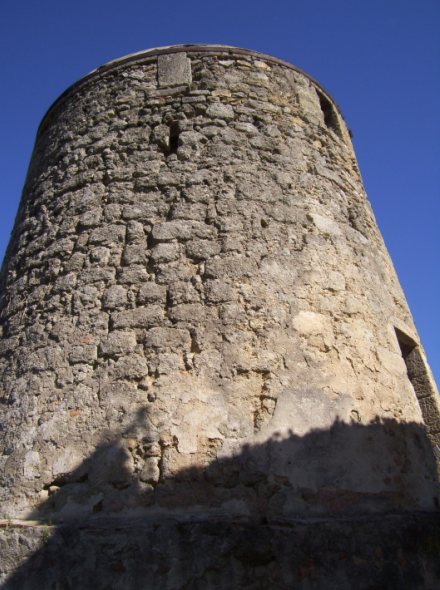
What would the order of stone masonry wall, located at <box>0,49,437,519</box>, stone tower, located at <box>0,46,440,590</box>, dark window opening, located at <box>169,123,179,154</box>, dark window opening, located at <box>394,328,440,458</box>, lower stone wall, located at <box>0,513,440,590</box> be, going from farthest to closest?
dark window opening, located at <box>394,328,440,458</box> < dark window opening, located at <box>169,123,179,154</box> < stone masonry wall, located at <box>0,49,437,519</box> < stone tower, located at <box>0,46,440,590</box> < lower stone wall, located at <box>0,513,440,590</box>

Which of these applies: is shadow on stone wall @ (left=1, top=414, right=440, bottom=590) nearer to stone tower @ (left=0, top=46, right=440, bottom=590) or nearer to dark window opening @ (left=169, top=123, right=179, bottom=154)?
stone tower @ (left=0, top=46, right=440, bottom=590)

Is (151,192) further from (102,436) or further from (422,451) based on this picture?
(422,451)

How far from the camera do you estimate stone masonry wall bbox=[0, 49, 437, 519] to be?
2.94m

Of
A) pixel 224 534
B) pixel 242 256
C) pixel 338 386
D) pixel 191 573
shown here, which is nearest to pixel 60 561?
pixel 191 573

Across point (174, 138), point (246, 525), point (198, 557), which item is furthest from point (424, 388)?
point (174, 138)

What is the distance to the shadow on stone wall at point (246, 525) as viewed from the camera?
8.30ft

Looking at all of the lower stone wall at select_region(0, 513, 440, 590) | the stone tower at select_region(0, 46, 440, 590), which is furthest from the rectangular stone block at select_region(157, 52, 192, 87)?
the lower stone wall at select_region(0, 513, 440, 590)

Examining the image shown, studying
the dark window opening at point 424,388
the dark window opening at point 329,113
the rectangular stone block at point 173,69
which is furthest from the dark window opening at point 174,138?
the dark window opening at point 424,388

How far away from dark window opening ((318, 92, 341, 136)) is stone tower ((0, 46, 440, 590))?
1.95 feet

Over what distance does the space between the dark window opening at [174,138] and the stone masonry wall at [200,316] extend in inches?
0.4

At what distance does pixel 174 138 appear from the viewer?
409 centimetres

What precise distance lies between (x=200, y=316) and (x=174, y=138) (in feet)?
5.23

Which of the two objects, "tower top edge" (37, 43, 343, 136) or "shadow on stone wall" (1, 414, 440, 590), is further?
"tower top edge" (37, 43, 343, 136)

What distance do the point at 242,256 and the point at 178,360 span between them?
85cm
